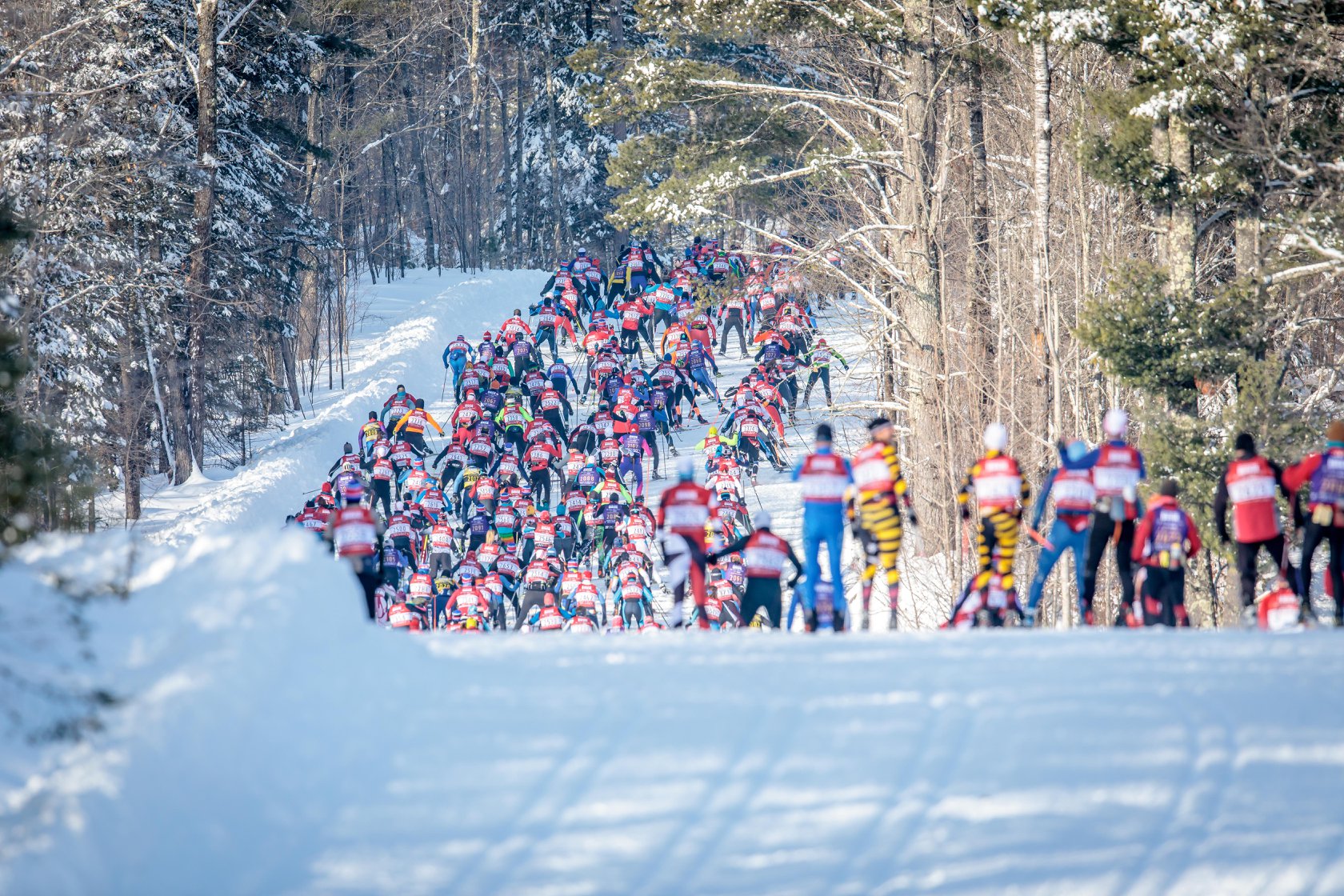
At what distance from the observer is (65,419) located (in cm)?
2181

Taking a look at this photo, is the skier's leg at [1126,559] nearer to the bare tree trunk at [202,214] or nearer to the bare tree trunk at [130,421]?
the bare tree trunk at [130,421]

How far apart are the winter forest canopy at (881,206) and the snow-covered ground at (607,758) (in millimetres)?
1504

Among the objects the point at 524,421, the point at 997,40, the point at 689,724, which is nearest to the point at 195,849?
the point at 689,724

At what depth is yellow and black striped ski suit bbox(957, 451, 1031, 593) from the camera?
9.92 metres

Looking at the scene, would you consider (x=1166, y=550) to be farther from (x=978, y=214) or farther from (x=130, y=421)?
(x=130, y=421)

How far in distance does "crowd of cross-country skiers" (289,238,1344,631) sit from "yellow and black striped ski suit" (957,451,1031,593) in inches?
0.7

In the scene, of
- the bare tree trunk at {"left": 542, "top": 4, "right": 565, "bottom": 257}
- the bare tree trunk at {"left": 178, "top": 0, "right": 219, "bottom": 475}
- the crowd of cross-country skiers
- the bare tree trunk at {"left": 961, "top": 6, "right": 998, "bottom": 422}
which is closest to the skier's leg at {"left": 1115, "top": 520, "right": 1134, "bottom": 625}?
the crowd of cross-country skiers

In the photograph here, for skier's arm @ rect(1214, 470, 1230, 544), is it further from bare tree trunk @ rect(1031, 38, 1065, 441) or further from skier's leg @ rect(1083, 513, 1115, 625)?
bare tree trunk @ rect(1031, 38, 1065, 441)

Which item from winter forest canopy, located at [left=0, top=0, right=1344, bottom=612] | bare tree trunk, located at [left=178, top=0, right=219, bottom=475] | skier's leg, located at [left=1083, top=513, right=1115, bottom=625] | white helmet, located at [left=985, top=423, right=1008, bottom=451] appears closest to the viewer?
Answer: white helmet, located at [left=985, top=423, right=1008, bottom=451]

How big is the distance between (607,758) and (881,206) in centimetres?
2226

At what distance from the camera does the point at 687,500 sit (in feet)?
34.9

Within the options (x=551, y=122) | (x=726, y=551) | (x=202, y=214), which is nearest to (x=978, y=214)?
(x=726, y=551)

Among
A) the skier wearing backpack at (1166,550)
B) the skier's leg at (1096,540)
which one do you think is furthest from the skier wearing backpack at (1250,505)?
→ the skier's leg at (1096,540)

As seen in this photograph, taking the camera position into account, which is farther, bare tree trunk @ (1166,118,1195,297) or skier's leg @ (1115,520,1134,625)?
bare tree trunk @ (1166,118,1195,297)
